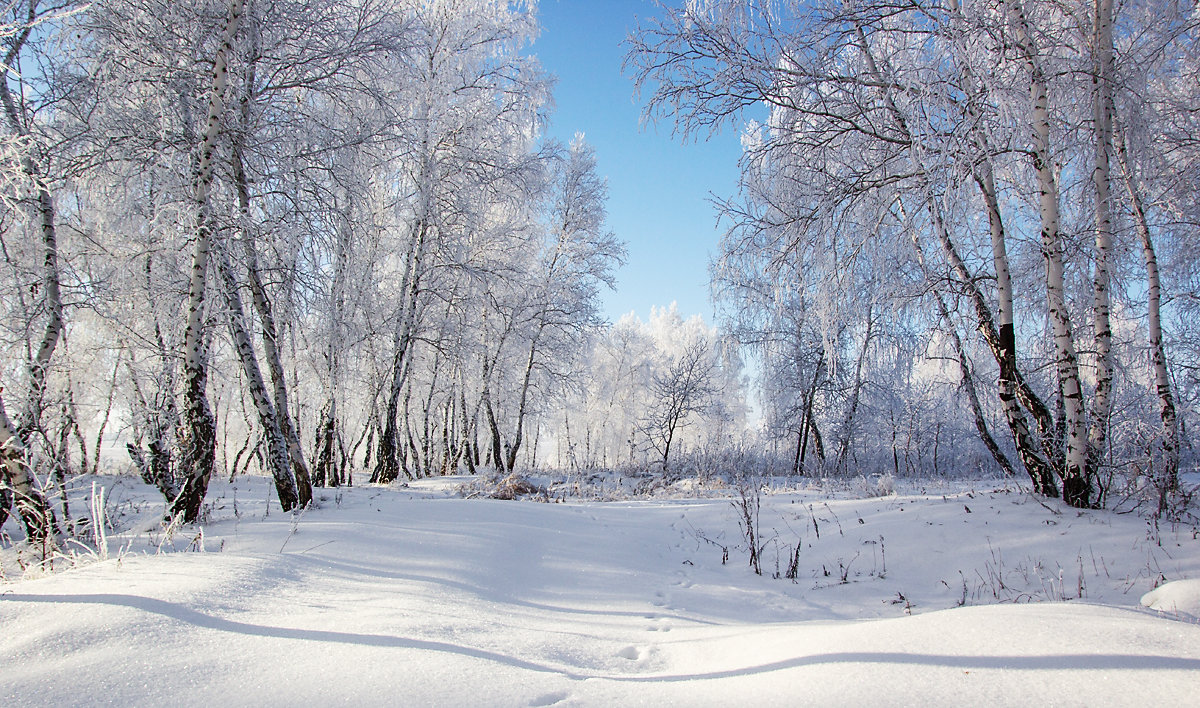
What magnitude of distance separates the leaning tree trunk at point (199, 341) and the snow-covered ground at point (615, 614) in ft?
1.89

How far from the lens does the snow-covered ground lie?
166 centimetres

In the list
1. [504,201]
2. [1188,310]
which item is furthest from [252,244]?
[1188,310]

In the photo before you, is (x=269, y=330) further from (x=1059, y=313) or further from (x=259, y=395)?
(x=1059, y=313)

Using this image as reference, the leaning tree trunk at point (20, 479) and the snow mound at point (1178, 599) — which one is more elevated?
the leaning tree trunk at point (20, 479)

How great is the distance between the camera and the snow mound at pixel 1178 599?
2619 millimetres

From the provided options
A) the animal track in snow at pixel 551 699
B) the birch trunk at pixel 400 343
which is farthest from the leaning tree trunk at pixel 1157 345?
the birch trunk at pixel 400 343

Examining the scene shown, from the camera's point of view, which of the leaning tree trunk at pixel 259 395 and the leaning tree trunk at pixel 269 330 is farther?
the leaning tree trunk at pixel 269 330

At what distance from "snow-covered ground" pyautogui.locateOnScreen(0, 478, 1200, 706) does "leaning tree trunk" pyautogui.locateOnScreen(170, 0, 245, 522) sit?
0.58 m

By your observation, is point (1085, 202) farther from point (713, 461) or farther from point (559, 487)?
point (559, 487)

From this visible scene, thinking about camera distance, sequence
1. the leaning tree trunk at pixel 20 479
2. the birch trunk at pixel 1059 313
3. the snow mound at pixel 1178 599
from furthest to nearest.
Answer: the birch trunk at pixel 1059 313 < the leaning tree trunk at pixel 20 479 < the snow mound at pixel 1178 599

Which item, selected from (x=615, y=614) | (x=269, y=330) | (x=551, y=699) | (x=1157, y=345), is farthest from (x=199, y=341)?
(x=1157, y=345)

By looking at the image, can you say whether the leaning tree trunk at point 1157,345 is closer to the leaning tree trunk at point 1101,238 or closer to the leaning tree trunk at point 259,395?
the leaning tree trunk at point 1101,238

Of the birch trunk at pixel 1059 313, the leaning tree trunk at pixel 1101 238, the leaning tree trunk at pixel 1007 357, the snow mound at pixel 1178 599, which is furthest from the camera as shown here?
the leaning tree trunk at pixel 1007 357

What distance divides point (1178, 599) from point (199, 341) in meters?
7.77
